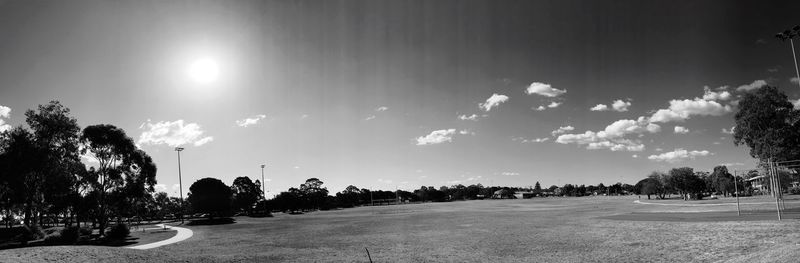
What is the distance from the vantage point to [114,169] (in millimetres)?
40625

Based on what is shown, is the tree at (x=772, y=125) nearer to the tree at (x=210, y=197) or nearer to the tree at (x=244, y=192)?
the tree at (x=210, y=197)

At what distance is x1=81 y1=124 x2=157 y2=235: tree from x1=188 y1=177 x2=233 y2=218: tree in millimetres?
34546

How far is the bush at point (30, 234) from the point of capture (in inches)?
1234

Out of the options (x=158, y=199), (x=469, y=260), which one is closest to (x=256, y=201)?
(x=158, y=199)

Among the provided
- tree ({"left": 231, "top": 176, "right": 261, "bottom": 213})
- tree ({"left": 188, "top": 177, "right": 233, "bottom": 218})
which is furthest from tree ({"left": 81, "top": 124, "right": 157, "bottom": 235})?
tree ({"left": 231, "top": 176, "right": 261, "bottom": 213})

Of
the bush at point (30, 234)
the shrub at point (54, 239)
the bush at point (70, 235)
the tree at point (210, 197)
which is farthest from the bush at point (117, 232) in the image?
the tree at point (210, 197)

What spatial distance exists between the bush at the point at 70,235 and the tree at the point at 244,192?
72.6 m

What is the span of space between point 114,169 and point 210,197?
38067mm

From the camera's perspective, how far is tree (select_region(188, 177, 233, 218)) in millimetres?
76312

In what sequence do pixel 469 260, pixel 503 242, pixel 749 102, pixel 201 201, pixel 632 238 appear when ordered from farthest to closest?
1. pixel 201 201
2. pixel 749 102
3. pixel 503 242
4. pixel 632 238
5. pixel 469 260

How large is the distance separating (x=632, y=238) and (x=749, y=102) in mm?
41567

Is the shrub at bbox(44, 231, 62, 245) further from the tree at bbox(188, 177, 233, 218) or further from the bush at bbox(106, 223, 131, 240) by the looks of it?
the tree at bbox(188, 177, 233, 218)

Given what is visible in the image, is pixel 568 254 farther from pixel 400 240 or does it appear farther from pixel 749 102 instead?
pixel 749 102

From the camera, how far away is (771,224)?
23422 millimetres
